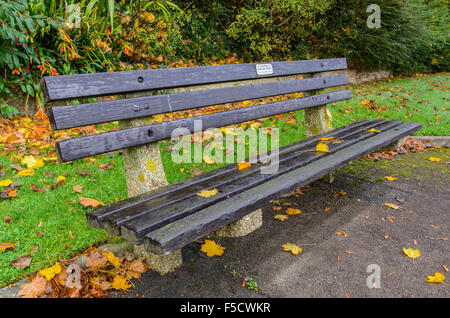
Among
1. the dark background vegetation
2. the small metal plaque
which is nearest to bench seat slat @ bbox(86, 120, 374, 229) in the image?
the small metal plaque

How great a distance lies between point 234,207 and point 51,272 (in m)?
0.93

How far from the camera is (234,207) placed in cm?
153

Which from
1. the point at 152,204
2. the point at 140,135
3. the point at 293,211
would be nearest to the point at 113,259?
the point at 152,204

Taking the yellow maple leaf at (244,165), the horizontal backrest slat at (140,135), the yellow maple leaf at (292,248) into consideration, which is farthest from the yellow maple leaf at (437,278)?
the horizontal backrest slat at (140,135)

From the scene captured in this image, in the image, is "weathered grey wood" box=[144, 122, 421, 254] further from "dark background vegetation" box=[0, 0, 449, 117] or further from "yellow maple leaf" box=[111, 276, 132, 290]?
"dark background vegetation" box=[0, 0, 449, 117]

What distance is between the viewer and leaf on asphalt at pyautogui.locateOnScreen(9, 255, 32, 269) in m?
1.72

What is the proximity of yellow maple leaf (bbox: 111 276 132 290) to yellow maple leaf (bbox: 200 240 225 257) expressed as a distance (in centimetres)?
46

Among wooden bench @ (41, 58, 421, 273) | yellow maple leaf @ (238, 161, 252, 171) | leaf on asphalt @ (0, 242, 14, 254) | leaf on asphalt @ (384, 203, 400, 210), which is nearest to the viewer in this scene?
wooden bench @ (41, 58, 421, 273)

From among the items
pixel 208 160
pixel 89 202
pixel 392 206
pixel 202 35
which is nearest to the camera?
pixel 89 202

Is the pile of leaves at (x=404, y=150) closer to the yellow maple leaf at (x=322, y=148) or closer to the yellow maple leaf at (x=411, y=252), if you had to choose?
the yellow maple leaf at (x=322, y=148)

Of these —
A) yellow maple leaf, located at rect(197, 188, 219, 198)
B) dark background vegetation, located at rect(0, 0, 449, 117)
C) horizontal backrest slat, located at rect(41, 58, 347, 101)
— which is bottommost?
yellow maple leaf, located at rect(197, 188, 219, 198)

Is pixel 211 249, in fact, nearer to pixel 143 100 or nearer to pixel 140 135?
pixel 140 135
